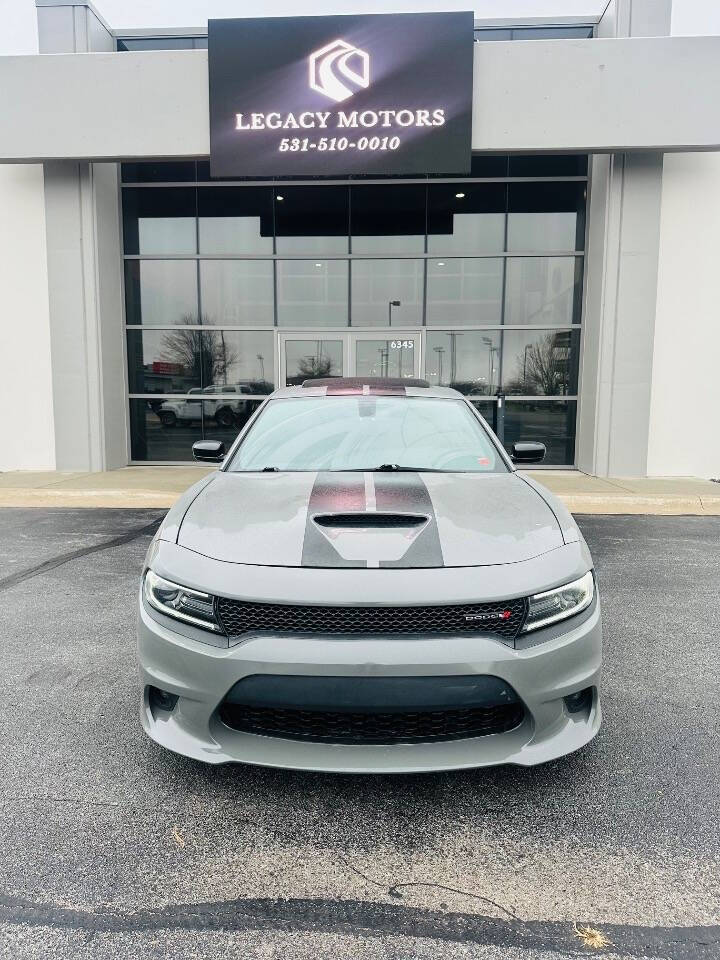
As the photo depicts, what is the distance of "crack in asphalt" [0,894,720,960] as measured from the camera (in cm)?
179

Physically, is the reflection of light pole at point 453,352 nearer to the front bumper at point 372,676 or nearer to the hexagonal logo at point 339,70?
the hexagonal logo at point 339,70

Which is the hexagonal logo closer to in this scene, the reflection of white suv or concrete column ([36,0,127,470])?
concrete column ([36,0,127,470])

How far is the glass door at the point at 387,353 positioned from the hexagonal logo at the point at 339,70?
4.03 metres

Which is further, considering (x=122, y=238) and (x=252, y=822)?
(x=122, y=238)

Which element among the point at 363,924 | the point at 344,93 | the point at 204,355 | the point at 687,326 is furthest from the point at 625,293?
the point at 363,924

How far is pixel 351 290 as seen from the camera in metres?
12.3

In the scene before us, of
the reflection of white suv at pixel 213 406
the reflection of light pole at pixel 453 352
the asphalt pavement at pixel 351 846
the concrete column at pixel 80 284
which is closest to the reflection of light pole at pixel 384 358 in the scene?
the reflection of light pole at pixel 453 352

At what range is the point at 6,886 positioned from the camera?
201cm

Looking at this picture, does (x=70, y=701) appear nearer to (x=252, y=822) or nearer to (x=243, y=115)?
(x=252, y=822)

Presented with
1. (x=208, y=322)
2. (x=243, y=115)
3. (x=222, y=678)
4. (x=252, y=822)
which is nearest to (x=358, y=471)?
(x=222, y=678)

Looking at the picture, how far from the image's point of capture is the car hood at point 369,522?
2342mm

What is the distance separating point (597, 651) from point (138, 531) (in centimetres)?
622

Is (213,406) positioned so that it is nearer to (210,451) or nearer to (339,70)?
(339,70)

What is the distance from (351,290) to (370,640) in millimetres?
11019
